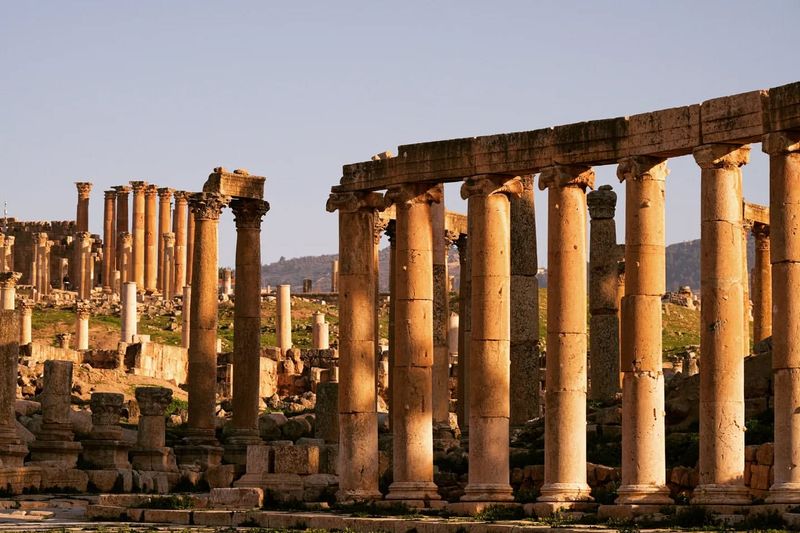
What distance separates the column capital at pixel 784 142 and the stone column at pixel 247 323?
889 inches

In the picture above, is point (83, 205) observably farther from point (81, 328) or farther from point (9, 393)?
point (9, 393)

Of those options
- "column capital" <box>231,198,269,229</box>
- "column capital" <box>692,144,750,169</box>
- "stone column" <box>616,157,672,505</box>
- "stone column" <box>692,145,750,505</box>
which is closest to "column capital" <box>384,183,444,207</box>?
"stone column" <box>616,157,672,505</box>

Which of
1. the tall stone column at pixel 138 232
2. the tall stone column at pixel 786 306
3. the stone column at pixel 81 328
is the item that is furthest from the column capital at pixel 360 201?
the tall stone column at pixel 138 232

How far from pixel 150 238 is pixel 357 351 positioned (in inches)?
3396

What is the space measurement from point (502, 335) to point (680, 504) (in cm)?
640

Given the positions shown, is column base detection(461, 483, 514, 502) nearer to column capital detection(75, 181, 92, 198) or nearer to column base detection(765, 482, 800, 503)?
column base detection(765, 482, 800, 503)

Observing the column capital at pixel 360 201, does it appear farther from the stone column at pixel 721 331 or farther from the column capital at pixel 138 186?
the column capital at pixel 138 186

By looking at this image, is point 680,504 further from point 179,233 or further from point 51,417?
point 179,233

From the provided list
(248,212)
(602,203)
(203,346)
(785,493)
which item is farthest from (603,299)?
(785,493)

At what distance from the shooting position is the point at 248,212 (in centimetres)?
5912

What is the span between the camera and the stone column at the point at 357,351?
1873 inches

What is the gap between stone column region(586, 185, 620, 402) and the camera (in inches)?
2309

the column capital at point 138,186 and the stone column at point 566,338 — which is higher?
the column capital at point 138,186

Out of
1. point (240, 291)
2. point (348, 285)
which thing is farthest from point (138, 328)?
point (348, 285)
